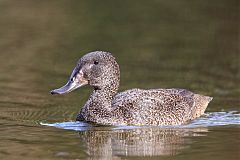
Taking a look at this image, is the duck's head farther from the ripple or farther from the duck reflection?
the duck reflection

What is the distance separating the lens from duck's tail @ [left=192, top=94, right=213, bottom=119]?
1528 centimetres

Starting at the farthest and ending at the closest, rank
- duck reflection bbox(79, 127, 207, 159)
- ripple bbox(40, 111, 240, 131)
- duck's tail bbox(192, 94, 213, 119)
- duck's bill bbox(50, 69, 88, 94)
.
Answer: duck's tail bbox(192, 94, 213, 119)
duck's bill bbox(50, 69, 88, 94)
ripple bbox(40, 111, 240, 131)
duck reflection bbox(79, 127, 207, 159)

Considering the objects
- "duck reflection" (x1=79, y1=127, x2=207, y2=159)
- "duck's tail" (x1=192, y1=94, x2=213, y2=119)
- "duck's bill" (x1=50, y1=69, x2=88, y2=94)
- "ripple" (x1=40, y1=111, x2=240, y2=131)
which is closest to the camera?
"duck reflection" (x1=79, y1=127, x2=207, y2=159)

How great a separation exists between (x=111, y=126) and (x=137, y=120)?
463 mm

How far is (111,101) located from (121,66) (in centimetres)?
513

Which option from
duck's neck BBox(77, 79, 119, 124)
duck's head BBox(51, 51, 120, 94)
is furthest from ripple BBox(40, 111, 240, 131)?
duck's head BBox(51, 51, 120, 94)

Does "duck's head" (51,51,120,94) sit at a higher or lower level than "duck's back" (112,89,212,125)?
higher

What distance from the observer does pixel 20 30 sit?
2475cm

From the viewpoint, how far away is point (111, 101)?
47.6ft

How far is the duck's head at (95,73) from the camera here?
1414cm

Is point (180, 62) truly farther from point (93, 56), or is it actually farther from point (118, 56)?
point (93, 56)

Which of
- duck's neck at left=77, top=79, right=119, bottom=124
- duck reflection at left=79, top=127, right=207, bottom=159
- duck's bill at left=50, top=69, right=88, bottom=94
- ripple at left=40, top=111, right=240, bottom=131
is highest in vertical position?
duck's bill at left=50, top=69, right=88, bottom=94

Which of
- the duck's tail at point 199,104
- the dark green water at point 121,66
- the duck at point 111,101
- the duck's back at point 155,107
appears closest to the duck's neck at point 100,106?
the duck at point 111,101

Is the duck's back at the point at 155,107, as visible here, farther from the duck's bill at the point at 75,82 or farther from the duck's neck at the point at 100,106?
the duck's bill at the point at 75,82
